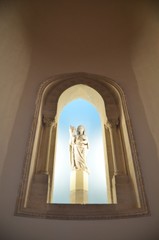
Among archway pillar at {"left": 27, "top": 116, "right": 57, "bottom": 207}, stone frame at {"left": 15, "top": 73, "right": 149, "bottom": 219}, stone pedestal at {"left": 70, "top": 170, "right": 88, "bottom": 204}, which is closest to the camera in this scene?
stone frame at {"left": 15, "top": 73, "right": 149, "bottom": 219}

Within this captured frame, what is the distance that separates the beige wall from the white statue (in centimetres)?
125

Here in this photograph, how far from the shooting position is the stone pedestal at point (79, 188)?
3.36 metres

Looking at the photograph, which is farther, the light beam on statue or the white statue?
the white statue

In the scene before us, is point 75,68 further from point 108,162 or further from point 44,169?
point 44,169

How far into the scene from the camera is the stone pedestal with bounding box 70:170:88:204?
11.0ft

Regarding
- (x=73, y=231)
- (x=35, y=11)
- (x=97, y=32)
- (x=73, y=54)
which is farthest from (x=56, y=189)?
(x=35, y=11)

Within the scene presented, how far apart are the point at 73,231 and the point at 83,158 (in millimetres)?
1680

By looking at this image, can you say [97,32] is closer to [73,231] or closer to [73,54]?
[73,54]

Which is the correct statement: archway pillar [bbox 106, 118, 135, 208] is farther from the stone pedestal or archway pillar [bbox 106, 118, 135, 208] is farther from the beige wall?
the stone pedestal

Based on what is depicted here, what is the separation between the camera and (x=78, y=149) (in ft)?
13.3

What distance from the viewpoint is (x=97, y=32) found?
467cm

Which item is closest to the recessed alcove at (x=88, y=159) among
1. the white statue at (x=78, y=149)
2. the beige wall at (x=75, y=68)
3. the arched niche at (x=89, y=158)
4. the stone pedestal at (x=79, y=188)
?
the arched niche at (x=89, y=158)

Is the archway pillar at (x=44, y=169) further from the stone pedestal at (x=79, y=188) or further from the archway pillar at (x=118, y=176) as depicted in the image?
the archway pillar at (x=118, y=176)

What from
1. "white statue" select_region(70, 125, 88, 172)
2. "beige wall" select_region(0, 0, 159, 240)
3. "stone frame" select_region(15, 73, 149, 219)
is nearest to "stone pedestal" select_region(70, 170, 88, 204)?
"white statue" select_region(70, 125, 88, 172)
